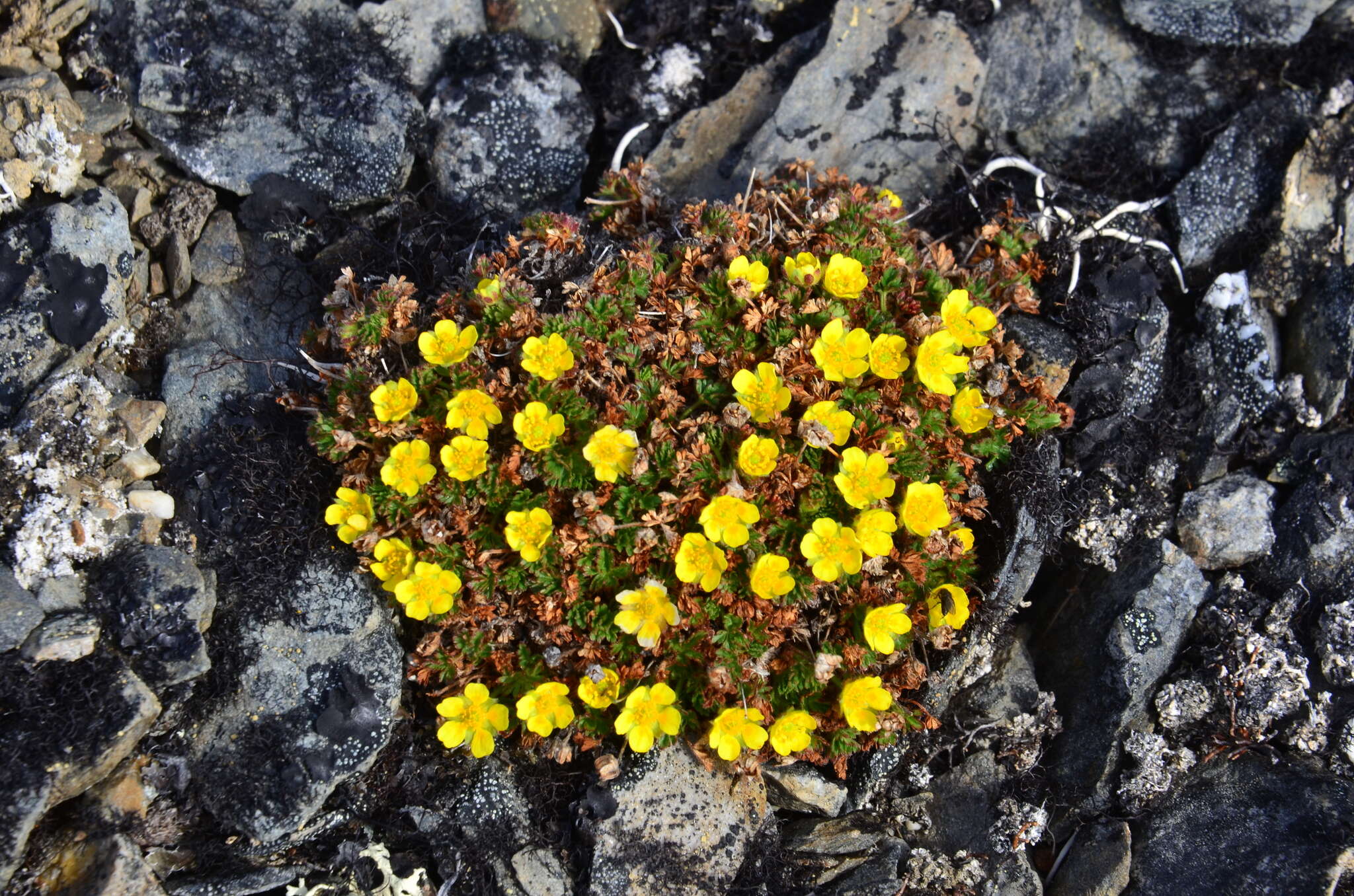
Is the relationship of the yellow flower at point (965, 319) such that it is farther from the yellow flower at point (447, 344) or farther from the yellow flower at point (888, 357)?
the yellow flower at point (447, 344)

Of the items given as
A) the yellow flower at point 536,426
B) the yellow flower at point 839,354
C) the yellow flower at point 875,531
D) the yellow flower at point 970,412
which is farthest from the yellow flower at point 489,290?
the yellow flower at point 970,412

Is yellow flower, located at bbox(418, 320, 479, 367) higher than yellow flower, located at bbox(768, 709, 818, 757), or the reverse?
yellow flower, located at bbox(418, 320, 479, 367)

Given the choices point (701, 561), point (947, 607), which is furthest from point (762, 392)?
point (947, 607)

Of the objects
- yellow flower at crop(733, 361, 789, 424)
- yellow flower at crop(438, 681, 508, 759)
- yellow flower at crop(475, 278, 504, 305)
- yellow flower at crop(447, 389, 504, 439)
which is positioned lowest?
yellow flower at crop(438, 681, 508, 759)

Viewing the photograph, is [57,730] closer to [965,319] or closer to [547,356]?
[547,356]

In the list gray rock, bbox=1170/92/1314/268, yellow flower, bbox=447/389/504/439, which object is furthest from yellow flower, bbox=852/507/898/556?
gray rock, bbox=1170/92/1314/268

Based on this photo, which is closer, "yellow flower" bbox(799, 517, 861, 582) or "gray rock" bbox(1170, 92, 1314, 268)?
"yellow flower" bbox(799, 517, 861, 582)

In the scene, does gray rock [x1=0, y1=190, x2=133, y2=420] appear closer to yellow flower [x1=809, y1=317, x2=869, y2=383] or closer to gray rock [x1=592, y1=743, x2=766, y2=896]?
gray rock [x1=592, y1=743, x2=766, y2=896]

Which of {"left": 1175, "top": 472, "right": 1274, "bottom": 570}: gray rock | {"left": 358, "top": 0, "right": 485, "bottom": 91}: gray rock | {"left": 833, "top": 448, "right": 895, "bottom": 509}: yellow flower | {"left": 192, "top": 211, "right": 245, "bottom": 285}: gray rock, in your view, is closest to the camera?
{"left": 833, "top": 448, "right": 895, "bottom": 509}: yellow flower
